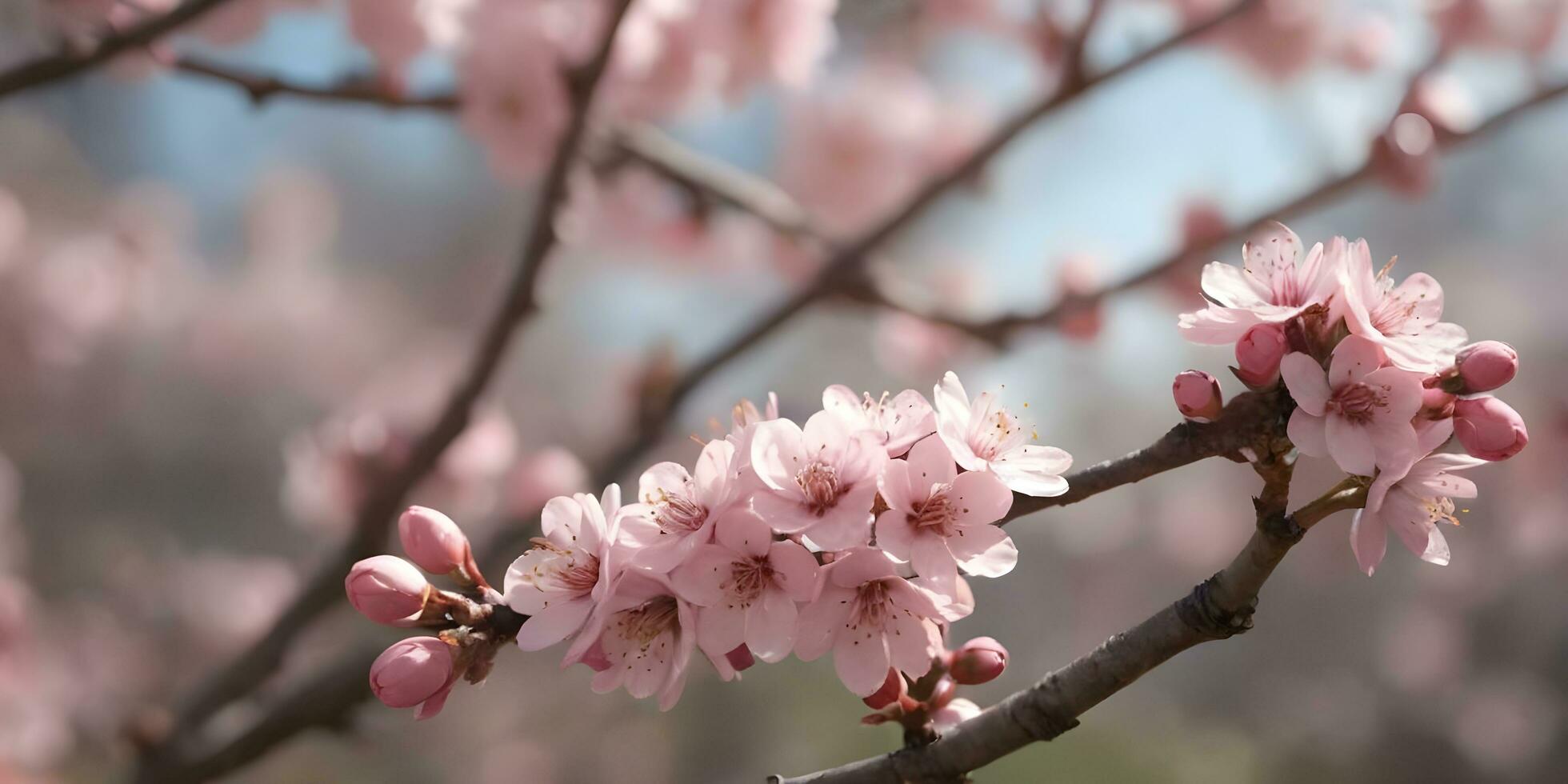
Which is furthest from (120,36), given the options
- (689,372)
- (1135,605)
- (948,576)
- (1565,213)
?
(1135,605)

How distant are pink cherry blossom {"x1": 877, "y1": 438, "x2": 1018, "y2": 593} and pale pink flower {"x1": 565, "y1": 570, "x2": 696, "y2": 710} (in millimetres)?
98

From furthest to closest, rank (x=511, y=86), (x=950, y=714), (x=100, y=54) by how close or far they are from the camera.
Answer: (x=511, y=86)
(x=100, y=54)
(x=950, y=714)

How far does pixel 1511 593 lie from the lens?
355cm

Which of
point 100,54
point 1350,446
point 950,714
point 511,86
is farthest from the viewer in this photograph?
point 511,86

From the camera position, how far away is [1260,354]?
414 millimetres

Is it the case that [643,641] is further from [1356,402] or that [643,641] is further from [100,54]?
[100,54]

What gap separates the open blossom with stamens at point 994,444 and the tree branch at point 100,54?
782 mm

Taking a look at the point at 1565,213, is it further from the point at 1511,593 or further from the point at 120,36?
the point at 120,36

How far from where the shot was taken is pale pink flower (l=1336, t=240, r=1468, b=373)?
0.42 metres

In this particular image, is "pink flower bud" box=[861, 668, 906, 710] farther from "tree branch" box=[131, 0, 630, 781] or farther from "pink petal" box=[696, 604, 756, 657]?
"tree branch" box=[131, 0, 630, 781]

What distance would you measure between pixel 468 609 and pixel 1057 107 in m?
1.02

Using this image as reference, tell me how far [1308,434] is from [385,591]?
1.31 feet

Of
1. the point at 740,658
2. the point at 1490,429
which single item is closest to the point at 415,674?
the point at 740,658

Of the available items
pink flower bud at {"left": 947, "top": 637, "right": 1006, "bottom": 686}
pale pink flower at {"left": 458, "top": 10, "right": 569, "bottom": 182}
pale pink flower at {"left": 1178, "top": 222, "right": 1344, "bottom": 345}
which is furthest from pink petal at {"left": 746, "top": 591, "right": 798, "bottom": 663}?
pale pink flower at {"left": 458, "top": 10, "right": 569, "bottom": 182}
